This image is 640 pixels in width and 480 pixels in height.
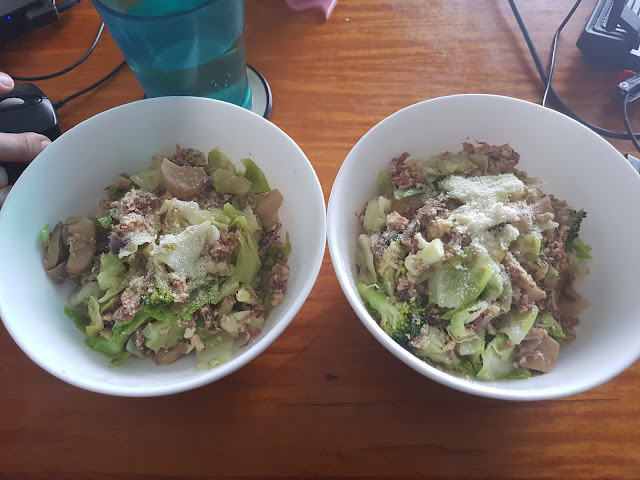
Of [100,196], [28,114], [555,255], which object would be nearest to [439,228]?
[555,255]

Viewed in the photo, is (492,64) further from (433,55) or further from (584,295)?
(584,295)

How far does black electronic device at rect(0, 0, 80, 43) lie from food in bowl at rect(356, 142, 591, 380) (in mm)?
1275

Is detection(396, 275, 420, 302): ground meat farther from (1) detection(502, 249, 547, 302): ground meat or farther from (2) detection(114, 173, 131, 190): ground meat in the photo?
(2) detection(114, 173, 131, 190): ground meat

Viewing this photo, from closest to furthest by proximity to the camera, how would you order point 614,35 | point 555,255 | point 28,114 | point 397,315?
1. point 397,315
2. point 555,255
3. point 28,114
4. point 614,35

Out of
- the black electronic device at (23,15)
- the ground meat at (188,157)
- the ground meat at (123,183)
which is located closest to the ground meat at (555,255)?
the ground meat at (188,157)

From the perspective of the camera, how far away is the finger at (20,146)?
1.13 m

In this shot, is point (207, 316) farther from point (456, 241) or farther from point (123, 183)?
point (456, 241)

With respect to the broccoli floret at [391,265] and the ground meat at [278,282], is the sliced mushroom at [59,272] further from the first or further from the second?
the broccoli floret at [391,265]

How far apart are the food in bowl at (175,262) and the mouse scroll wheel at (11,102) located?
0.44m

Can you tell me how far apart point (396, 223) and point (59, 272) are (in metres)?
0.75

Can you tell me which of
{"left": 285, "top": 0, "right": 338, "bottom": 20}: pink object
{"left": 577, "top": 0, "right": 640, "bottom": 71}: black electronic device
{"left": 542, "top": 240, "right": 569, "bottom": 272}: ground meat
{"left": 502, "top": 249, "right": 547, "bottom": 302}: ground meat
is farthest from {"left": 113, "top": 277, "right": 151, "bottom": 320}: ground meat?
{"left": 577, "top": 0, "right": 640, "bottom": 71}: black electronic device

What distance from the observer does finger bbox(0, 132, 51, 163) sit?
113cm

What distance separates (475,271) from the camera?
901 mm

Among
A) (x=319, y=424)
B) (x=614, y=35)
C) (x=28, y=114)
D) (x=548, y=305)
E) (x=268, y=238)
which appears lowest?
(x=319, y=424)
